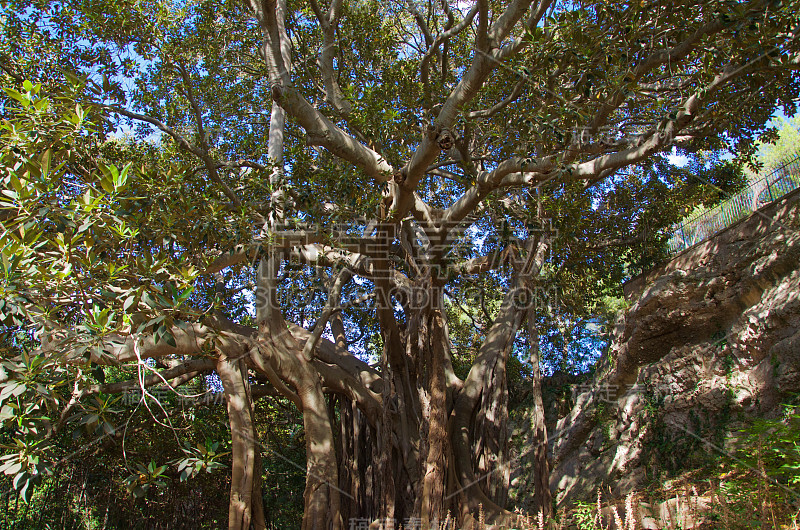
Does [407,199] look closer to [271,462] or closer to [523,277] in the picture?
[523,277]

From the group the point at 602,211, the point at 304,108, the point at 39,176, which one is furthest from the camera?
the point at 602,211

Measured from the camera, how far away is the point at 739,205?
826cm

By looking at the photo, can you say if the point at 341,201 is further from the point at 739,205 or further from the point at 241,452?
the point at 739,205

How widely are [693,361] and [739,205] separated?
2.51 metres

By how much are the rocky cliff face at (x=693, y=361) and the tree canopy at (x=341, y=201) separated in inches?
40.8

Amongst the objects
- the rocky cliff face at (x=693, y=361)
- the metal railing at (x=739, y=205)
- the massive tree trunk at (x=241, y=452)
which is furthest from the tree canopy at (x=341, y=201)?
the rocky cliff face at (x=693, y=361)

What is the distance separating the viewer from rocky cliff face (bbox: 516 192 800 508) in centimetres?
645

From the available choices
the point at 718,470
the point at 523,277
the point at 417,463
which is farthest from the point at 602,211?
the point at 417,463

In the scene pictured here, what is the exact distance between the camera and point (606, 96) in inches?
186

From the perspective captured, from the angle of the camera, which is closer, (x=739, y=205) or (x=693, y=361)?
(x=693, y=361)

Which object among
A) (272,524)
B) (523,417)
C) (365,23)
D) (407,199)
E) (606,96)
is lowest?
(272,524)

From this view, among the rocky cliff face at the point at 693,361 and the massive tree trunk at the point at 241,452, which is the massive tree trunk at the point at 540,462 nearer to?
the rocky cliff face at the point at 693,361

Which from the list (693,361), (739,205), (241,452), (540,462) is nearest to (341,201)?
(241,452)

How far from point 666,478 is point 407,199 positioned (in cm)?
485
